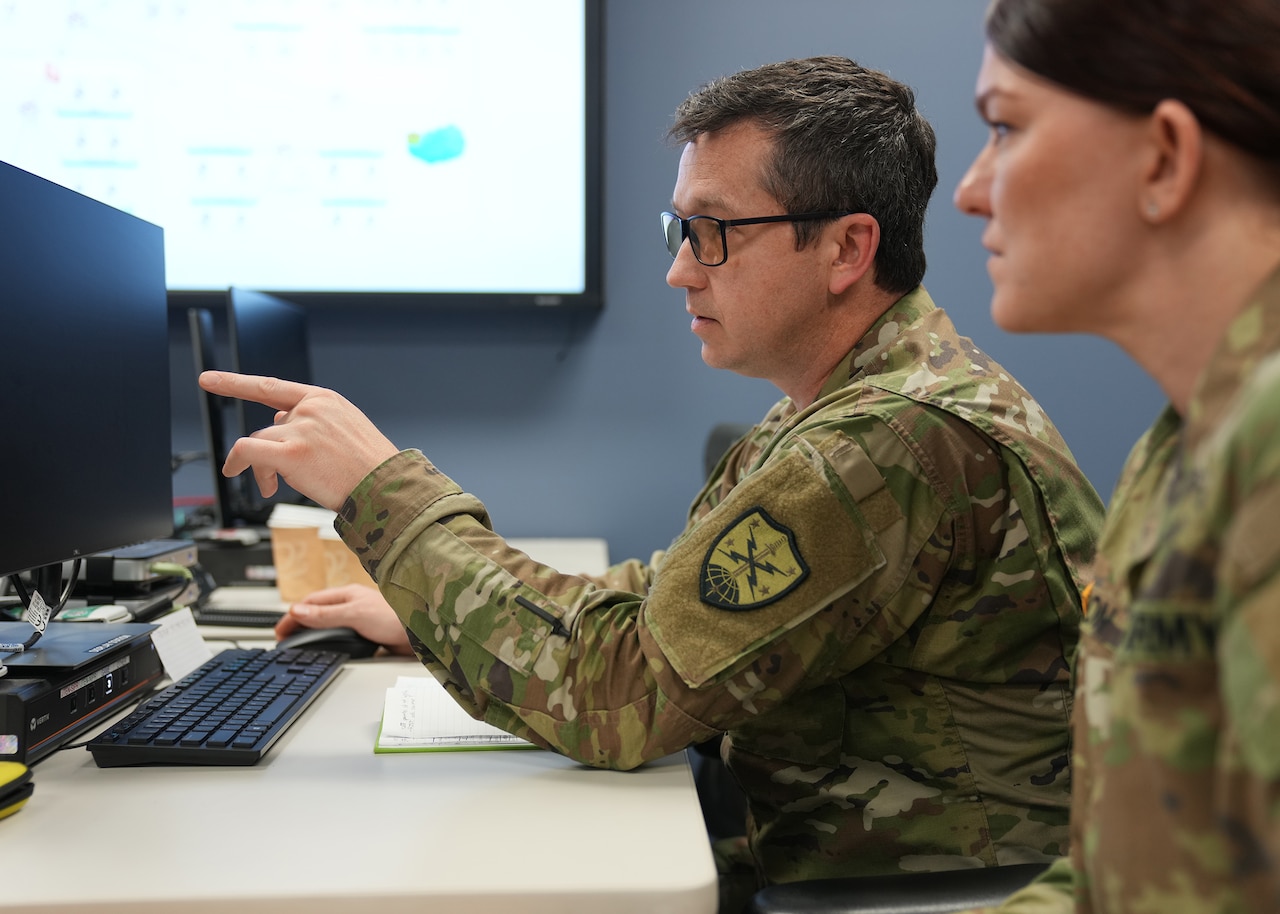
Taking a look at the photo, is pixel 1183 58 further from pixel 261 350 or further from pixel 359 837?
pixel 261 350

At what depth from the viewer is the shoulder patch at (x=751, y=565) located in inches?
33.5

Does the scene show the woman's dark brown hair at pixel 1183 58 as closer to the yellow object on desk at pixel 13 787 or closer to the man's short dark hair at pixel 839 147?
the man's short dark hair at pixel 839 147

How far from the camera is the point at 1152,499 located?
2.05 feet

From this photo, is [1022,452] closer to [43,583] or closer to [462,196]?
[43,583]

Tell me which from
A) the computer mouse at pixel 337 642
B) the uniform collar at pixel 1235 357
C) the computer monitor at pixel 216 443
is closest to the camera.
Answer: the uniform collar at pixel 1235 357

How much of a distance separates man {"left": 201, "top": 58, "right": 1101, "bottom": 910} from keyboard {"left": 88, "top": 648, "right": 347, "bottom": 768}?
7.2 inches

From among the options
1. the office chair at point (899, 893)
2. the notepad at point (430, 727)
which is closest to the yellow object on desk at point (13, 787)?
the notepad at point (430, 727)

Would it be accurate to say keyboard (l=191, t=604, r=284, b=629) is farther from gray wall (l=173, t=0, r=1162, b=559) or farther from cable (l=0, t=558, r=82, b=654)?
gray wall (l=173, t=0, r=1162, b=559)

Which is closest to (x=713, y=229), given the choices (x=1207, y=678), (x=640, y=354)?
(x=1207, y=678)

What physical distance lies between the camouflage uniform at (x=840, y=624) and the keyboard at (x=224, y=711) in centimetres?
18

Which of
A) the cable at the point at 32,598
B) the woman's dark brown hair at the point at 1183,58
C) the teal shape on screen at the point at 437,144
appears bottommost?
the cable at the point at 32,598

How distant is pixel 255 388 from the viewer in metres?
0.99

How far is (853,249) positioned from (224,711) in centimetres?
83

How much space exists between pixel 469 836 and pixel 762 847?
15.0 inches
